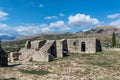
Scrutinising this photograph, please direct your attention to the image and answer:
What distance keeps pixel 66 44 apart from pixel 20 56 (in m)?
12.4

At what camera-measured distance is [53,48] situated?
164ft

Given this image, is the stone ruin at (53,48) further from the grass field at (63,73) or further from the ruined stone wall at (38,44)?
the grass field at (63,73)

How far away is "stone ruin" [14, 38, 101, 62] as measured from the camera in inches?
1730

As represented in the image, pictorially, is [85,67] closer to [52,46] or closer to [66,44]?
[52,46]

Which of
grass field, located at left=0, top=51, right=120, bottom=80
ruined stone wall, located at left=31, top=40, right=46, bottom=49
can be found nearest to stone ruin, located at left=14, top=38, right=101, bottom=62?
ruined stone wall, located at left=31, top=40, right=46, bottom=49

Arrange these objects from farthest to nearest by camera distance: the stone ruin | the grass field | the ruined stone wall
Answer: the ruined stone wall
the stone ruin
the grass field

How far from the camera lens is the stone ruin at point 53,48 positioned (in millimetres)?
43938

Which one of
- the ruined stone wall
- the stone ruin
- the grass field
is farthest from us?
the ruined stone wall

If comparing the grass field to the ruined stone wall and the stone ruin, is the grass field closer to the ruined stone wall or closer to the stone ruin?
the stone ruin

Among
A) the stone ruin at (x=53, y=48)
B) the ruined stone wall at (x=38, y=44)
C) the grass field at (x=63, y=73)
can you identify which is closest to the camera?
the grass field at (x=63, y=73)

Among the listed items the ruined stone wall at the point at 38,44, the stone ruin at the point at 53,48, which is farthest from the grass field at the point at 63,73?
the ruined stone wall at the point at 38,44

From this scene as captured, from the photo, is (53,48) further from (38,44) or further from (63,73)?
(63,73)

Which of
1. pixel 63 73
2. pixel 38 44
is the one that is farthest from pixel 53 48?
pixel 63 73

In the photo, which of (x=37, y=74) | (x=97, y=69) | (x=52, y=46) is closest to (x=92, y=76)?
(x=97, y=69)
